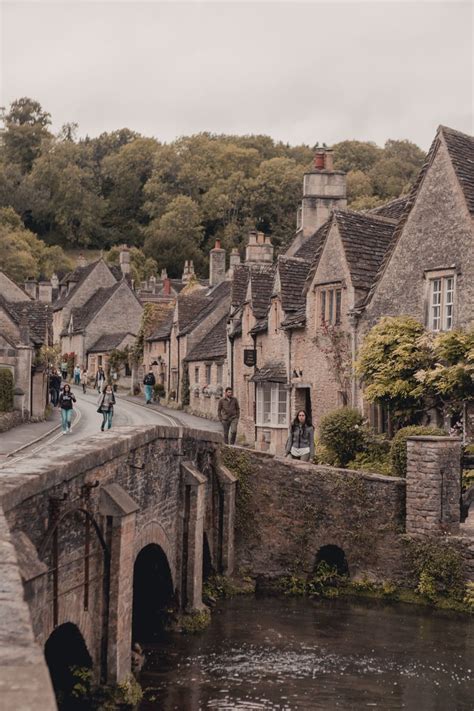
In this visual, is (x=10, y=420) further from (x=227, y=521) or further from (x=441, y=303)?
(x=441, y=303)

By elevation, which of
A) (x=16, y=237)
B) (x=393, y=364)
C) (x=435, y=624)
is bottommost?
(x=435, y=624)

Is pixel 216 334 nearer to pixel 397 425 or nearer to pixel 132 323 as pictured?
pixel 397 425

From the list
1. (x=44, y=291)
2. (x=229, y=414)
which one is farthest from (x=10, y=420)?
(x=44, y=291)

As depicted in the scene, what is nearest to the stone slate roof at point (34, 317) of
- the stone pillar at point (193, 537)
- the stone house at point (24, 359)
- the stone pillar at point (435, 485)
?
the stone house at point (24, 359)

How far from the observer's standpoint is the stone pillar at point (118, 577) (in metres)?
15.2

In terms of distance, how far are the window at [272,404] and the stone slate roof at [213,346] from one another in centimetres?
1114

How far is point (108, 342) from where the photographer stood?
78625 mm

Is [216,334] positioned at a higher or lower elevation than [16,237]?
lower

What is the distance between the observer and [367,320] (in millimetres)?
29406

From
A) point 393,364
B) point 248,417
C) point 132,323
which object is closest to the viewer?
point 393,364

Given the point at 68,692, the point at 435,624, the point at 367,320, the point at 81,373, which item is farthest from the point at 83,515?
the point at 81,373

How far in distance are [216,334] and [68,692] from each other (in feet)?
124

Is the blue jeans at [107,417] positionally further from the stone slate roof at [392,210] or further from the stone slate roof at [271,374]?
the stone slate roof at [392,210]

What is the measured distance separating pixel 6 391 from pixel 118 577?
27459 millimetres
